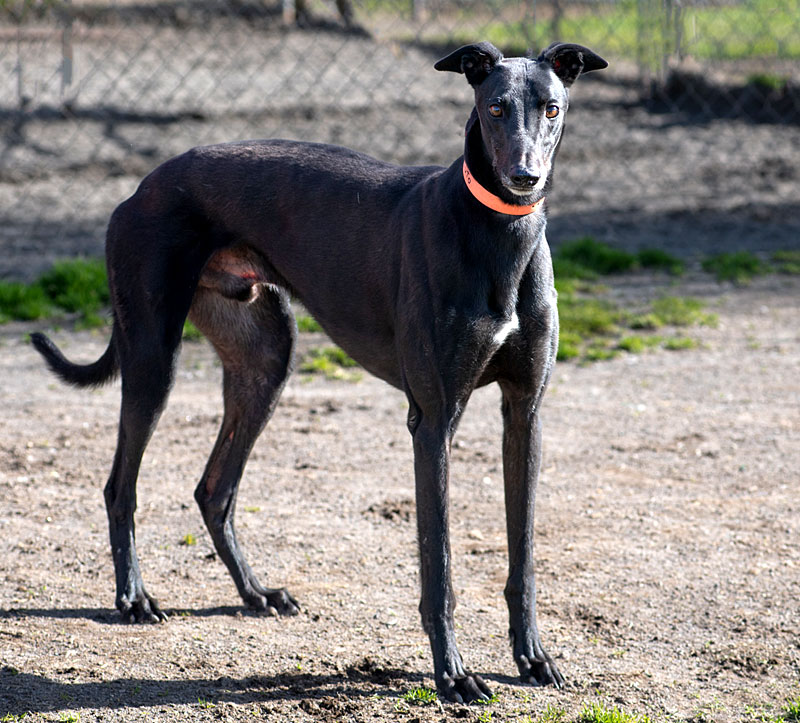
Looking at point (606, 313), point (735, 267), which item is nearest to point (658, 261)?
point (735, 267)

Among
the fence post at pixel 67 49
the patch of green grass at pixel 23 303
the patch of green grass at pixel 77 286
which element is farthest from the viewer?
the fence post at pixel 67 49

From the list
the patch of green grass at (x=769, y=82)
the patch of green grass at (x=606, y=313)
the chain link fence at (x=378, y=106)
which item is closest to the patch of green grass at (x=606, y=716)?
the patch of green grass at (x=606, y=313)

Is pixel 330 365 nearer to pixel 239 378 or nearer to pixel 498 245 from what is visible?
pixel 239 378

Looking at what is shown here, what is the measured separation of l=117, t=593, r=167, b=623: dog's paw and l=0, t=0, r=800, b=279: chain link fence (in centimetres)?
429

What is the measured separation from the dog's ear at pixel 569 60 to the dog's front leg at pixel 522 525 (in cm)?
96

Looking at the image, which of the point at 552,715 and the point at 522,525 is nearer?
the point at 552,715

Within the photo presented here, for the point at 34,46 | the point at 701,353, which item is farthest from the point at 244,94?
the point at 701,353

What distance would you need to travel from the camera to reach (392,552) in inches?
167

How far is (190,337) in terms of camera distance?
6699 mm

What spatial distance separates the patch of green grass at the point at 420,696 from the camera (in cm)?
322

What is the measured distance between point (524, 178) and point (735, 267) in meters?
5.45

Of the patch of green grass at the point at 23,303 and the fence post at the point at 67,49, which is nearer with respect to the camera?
the patch of green grass at the point at 23,303

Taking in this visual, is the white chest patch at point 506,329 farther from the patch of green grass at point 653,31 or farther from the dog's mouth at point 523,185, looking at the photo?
the patch of green grass at point 653,31

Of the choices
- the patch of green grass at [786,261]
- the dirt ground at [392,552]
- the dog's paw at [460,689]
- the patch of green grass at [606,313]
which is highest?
Result: the dog's paw at [460,689]
